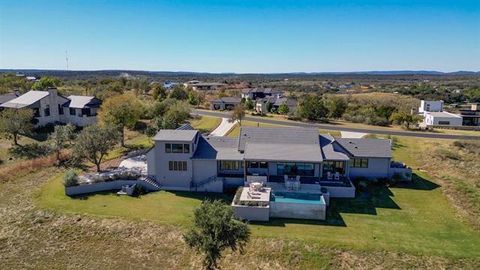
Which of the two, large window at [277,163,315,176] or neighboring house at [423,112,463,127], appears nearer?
large window at [277,163,315,176]

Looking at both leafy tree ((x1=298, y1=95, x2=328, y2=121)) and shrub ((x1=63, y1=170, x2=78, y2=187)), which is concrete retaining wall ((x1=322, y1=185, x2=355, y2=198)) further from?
leafy tree ((x1=298, y1=95, x2=328, y2=121))

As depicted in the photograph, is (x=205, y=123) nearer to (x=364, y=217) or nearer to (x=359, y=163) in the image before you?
(x=359, y=163)

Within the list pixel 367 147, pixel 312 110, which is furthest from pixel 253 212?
pixel 312 110

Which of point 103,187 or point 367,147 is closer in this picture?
point 103,187

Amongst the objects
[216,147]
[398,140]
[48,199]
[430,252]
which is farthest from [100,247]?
[398,140]

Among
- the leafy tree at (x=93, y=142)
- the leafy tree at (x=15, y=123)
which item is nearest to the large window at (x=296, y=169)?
the leafy tree at (x=93, y=142)

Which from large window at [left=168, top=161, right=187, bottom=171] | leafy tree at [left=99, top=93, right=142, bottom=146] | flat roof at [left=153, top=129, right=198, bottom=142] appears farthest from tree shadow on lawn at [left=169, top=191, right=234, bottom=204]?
leafy tree at [left=99, top=93, right=142, bottom=146]
